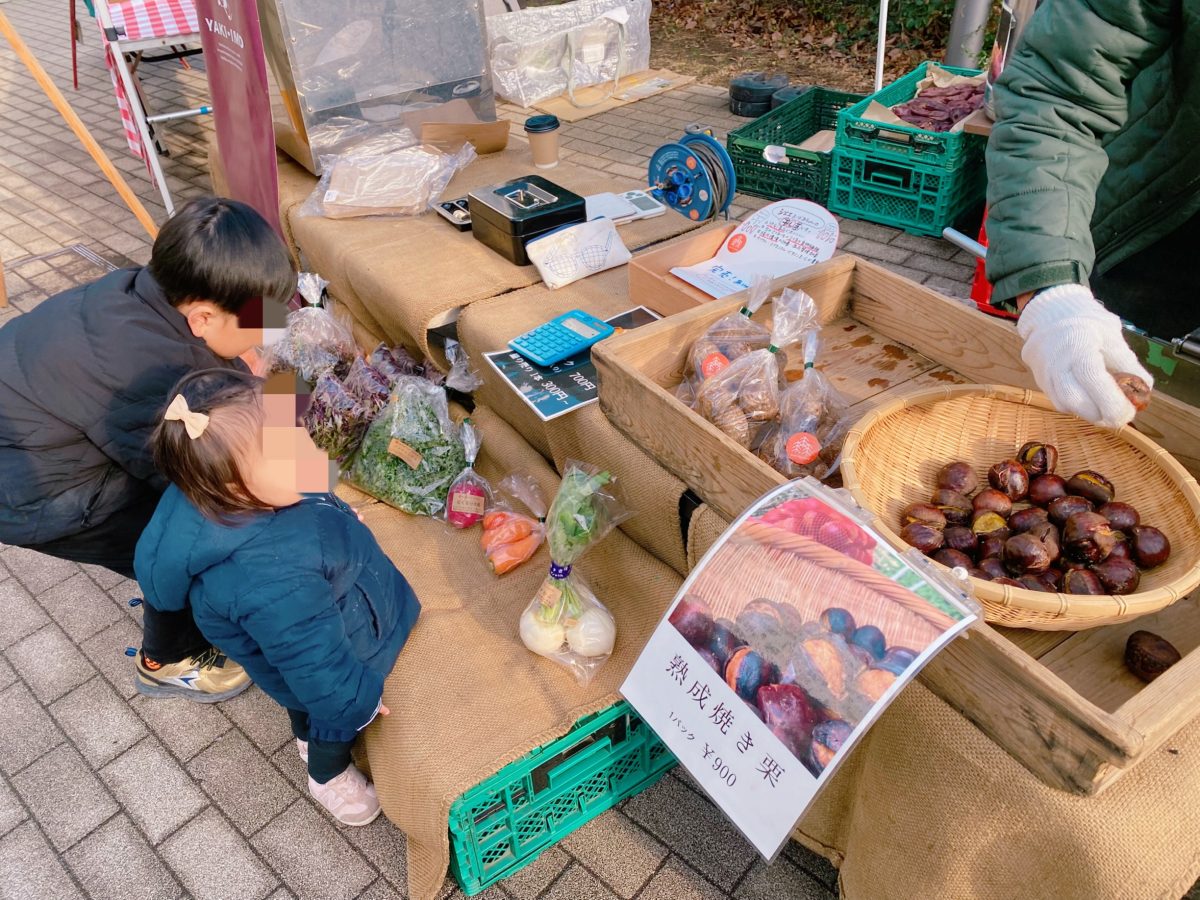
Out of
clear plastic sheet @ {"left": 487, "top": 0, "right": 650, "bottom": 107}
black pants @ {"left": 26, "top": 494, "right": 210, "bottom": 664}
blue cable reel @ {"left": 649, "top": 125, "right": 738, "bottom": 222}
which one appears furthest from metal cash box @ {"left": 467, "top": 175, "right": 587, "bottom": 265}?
clear plastic sheet @ {"left": 487, "top": 0, "right": 650, "bottom": 107}

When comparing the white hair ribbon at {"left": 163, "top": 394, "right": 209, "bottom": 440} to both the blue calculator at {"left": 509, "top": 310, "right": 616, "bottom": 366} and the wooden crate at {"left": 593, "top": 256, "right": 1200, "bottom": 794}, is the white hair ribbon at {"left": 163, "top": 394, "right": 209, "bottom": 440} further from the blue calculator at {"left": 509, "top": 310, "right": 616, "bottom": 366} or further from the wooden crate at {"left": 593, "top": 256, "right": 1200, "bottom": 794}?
the blue calculator at {"left": 509, "top": 310, "right": 616, "bottom": 366}

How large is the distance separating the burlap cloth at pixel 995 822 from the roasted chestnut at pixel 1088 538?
299mm

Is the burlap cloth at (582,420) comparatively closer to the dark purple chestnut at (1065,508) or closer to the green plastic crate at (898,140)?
the dark purple chestnut at (1065,508)

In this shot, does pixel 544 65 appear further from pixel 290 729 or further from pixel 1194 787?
pixel 1194 787

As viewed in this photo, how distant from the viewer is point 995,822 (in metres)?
1.28

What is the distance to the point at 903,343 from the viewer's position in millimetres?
2156

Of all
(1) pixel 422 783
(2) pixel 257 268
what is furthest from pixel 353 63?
(1) pixel 422 783

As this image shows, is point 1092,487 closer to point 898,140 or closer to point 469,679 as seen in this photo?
point 469,679

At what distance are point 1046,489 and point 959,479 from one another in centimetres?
15

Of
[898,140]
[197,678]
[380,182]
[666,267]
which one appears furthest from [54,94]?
[898,140]

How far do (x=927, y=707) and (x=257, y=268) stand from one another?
6.06 feet

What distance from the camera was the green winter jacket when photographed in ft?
5.36

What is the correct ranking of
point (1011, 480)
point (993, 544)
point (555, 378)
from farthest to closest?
point (555, 378) < point (1011, 480) < point (993, 544)

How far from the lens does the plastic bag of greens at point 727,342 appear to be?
1953 mm
